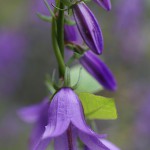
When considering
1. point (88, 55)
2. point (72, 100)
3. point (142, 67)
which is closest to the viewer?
point (72, 100)

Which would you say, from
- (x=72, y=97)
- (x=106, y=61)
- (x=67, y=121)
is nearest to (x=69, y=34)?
(x=72, y=97)

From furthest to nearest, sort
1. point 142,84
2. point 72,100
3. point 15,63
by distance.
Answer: point 15,63 < point 142,84 < point 72,100

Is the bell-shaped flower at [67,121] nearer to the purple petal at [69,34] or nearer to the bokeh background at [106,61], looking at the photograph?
A: the purple petal at [69,34]

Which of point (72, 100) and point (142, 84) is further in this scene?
point (142, 84)

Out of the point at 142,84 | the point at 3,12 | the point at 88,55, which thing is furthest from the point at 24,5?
the point at 88,55

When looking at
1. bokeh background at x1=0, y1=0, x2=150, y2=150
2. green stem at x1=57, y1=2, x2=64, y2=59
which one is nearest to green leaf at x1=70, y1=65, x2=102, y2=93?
green stem at x1=57, y1=2, x2=64, y2=59

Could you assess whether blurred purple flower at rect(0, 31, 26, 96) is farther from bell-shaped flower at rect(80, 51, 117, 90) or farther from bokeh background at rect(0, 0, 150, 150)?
bell-shaped flower at rect(80, 51, 117, 90)

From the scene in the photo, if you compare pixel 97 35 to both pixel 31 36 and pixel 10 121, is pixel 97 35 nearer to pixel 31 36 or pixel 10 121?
pixel 10 121
